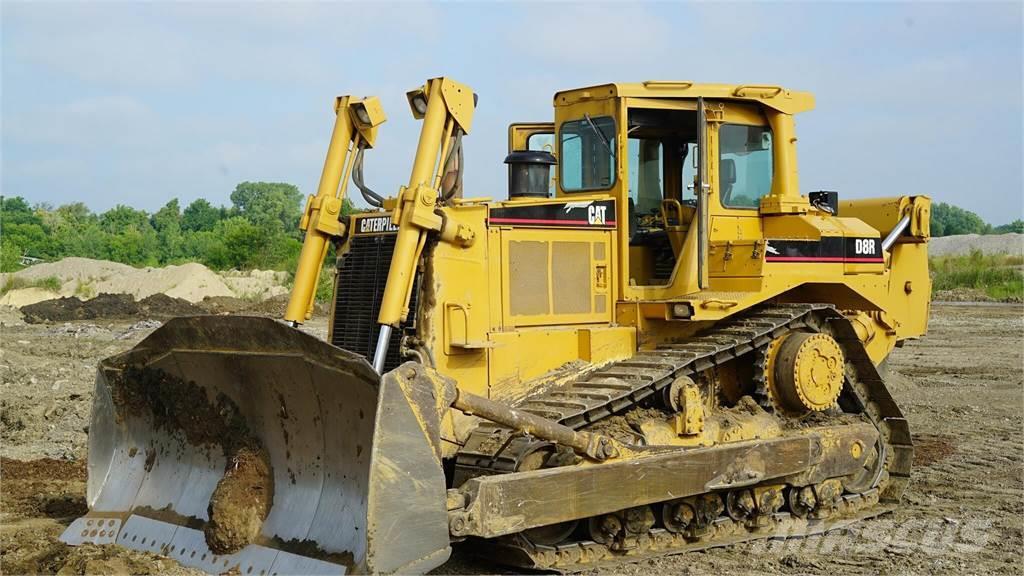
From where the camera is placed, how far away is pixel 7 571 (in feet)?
22.4

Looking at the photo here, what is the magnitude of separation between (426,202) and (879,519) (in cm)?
453

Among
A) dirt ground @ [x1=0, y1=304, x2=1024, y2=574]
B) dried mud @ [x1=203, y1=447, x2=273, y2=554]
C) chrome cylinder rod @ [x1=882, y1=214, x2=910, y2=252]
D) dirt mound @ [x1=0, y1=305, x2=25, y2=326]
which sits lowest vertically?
dirt ground @ [x1=0, y1=304, x2=1024, y2=574]

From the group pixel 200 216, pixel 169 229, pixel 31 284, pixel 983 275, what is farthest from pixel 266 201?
pixel 983 275

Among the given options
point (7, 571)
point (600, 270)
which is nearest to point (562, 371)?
point (600, 270)

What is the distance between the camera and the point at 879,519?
29.4 feet

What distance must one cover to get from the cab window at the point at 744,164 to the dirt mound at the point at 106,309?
1989 cm

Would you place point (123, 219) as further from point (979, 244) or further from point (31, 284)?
point (979, 244)

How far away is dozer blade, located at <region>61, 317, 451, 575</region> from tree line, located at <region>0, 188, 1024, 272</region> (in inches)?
1146

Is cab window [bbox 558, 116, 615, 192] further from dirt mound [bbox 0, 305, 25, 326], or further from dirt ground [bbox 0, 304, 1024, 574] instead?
dirt mound [bbox 0, 305, 25, 326]

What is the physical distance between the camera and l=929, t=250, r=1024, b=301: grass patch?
3012cm

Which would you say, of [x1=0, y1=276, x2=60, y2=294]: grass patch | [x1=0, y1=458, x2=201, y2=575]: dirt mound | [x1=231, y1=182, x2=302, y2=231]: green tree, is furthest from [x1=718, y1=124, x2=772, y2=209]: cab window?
[x1=231, y1=182, x2=302, y2=231]: green tree

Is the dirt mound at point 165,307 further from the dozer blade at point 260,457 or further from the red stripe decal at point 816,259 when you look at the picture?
the red stripe decal at point 816,259

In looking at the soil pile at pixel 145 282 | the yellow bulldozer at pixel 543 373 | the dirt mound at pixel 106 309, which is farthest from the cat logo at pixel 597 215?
the soil pile at pixel 145 282

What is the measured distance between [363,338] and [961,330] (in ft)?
61.6
